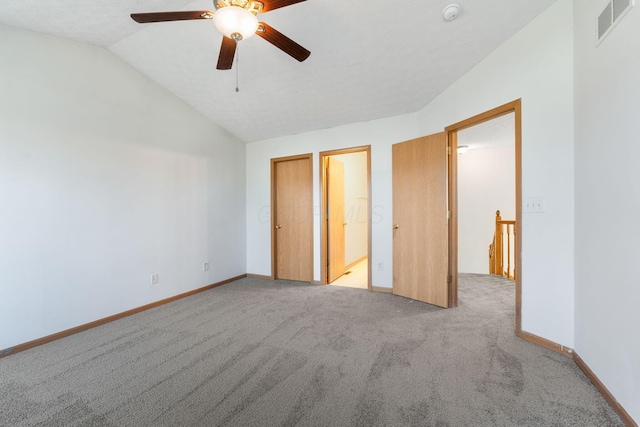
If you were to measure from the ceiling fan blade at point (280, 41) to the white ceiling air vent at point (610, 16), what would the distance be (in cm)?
176

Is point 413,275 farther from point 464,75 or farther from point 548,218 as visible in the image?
point 464,75

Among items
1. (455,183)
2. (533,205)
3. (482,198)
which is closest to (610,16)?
→ (533,205)

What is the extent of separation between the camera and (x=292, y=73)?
8.95 ft

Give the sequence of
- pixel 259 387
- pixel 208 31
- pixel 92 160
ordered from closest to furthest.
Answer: pixel 259 387, pixel 208 31, pixel 92 160

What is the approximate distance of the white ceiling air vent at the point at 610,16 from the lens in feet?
4.31

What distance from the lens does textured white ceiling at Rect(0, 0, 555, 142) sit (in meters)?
1.97

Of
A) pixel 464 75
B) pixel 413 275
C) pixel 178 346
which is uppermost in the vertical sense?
pixel 464 75

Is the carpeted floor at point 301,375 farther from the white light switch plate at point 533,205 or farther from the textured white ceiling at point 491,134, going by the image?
the textured white ceiling at point 491,134

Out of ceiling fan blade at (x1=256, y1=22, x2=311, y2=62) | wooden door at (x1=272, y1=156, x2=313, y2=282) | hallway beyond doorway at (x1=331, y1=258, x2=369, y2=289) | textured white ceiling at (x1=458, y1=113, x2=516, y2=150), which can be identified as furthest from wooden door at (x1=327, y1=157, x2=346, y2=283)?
ceiling fan blade at (x1=256, y1=22, x2=311, y2=62)

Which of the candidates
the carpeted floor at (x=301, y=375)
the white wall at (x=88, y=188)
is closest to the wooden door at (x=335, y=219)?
the carpeted floor at (x=301, y=375)

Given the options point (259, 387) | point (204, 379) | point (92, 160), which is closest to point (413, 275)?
point (259, 387)

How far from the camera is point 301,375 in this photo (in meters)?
1.66

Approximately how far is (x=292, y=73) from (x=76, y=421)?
317 cm

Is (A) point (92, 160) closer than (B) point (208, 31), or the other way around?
(B) point (208, 31)
